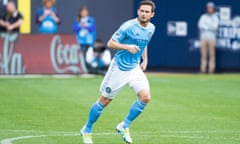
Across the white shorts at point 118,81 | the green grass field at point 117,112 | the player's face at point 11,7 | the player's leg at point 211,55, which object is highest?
the white shorts at point 118,81

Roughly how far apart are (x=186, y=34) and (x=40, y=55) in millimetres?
6245

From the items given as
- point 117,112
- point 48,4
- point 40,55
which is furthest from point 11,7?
point 117,112

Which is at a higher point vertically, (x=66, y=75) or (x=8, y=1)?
(x=8, y=1)

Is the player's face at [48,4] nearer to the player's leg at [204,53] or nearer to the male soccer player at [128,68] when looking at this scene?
the player's leg at [204,53]

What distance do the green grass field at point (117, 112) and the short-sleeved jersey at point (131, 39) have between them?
3.61 feet

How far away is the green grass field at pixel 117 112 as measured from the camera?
1185cm

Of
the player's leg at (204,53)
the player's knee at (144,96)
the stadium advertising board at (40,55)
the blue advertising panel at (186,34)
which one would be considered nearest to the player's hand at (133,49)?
the player's knee at (144,96)

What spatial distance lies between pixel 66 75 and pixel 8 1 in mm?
3135

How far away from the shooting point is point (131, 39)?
36.5 feet

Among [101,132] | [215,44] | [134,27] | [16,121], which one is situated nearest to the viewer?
[134,27]

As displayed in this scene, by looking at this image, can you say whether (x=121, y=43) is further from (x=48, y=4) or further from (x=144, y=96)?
(x=48, y=4)

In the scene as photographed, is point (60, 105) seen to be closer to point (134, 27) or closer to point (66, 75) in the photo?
point (134, 27)

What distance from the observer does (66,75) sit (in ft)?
78.4

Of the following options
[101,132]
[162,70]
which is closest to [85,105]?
[101,132]
